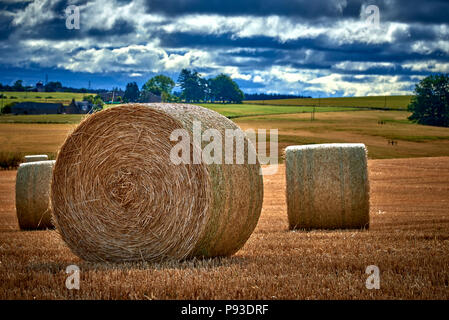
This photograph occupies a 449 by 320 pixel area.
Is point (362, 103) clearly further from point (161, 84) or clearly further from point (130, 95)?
point (130, 95)

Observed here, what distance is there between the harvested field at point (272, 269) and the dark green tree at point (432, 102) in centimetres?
3810

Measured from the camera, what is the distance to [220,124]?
7.93 m

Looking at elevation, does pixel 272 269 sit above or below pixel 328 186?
below

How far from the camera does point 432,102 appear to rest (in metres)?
49.5

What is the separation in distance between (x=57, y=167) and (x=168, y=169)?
1832 mm

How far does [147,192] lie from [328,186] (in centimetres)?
492

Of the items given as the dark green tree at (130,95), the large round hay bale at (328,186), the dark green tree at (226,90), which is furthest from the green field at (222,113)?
the large round hay bale at (328,186)

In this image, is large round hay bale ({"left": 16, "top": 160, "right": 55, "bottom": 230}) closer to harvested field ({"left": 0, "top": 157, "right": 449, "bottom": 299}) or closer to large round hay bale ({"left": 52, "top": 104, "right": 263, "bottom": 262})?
harvested field ({"left": 0, "top": 157, "right": 449, "bottom": 299})

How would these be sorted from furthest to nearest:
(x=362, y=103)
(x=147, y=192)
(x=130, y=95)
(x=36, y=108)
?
(x=362, y=103), (x=36, y=108), (x=130, y=95), (x=147, y=192)

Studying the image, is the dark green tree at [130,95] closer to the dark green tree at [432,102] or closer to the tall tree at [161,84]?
the tall tree at [161,84]

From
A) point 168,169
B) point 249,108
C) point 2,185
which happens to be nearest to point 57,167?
point 168,169

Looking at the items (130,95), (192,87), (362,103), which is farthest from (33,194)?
(362,103)

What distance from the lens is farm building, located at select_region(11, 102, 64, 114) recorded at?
51372 mm

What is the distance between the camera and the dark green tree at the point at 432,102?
48.0 m
